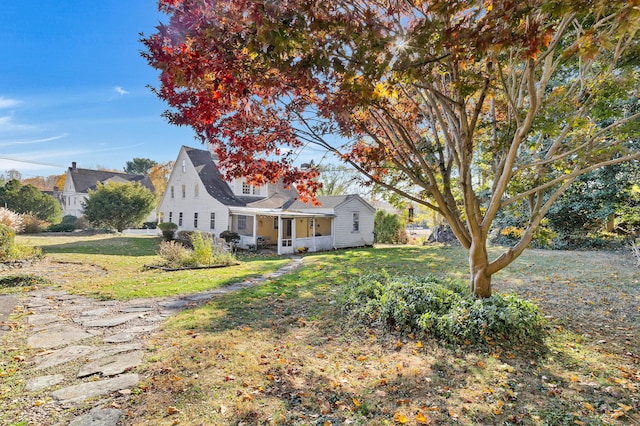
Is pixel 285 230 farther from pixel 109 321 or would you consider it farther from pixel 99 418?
pixel 99 418

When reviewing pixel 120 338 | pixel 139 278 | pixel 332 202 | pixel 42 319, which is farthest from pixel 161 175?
pixel 120 338

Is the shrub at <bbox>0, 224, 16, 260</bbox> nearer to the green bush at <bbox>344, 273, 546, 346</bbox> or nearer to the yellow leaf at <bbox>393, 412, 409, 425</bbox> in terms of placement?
the green bush at <bbox>344, 273, 546, 346</bbox>

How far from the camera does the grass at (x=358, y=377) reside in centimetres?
271

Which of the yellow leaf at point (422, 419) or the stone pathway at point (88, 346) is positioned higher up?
the stone pathway at point (88, 346)

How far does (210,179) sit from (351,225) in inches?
410

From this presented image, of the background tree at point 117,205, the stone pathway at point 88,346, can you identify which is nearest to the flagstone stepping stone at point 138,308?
the stone pathway at point 88,346

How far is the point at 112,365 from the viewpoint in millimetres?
3404

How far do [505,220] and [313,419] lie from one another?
1938 cm

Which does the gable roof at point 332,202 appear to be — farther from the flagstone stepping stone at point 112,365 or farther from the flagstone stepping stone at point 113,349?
the flagstone stepping stone at point 112,365

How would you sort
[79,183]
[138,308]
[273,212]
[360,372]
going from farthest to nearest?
[79,183], [273,212], [138,308], [360,372]

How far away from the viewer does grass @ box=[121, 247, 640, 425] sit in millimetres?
2713

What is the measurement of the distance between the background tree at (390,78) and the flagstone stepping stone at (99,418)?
288cm

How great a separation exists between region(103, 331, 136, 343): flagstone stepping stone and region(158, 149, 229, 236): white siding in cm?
1579

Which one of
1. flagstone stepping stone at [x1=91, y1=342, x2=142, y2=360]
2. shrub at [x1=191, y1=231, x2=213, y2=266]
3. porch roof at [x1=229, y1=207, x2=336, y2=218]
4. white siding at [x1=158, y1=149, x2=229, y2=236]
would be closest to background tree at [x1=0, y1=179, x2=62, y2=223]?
white siding at [x1=158, y1=149, x2=229, y2=236]
